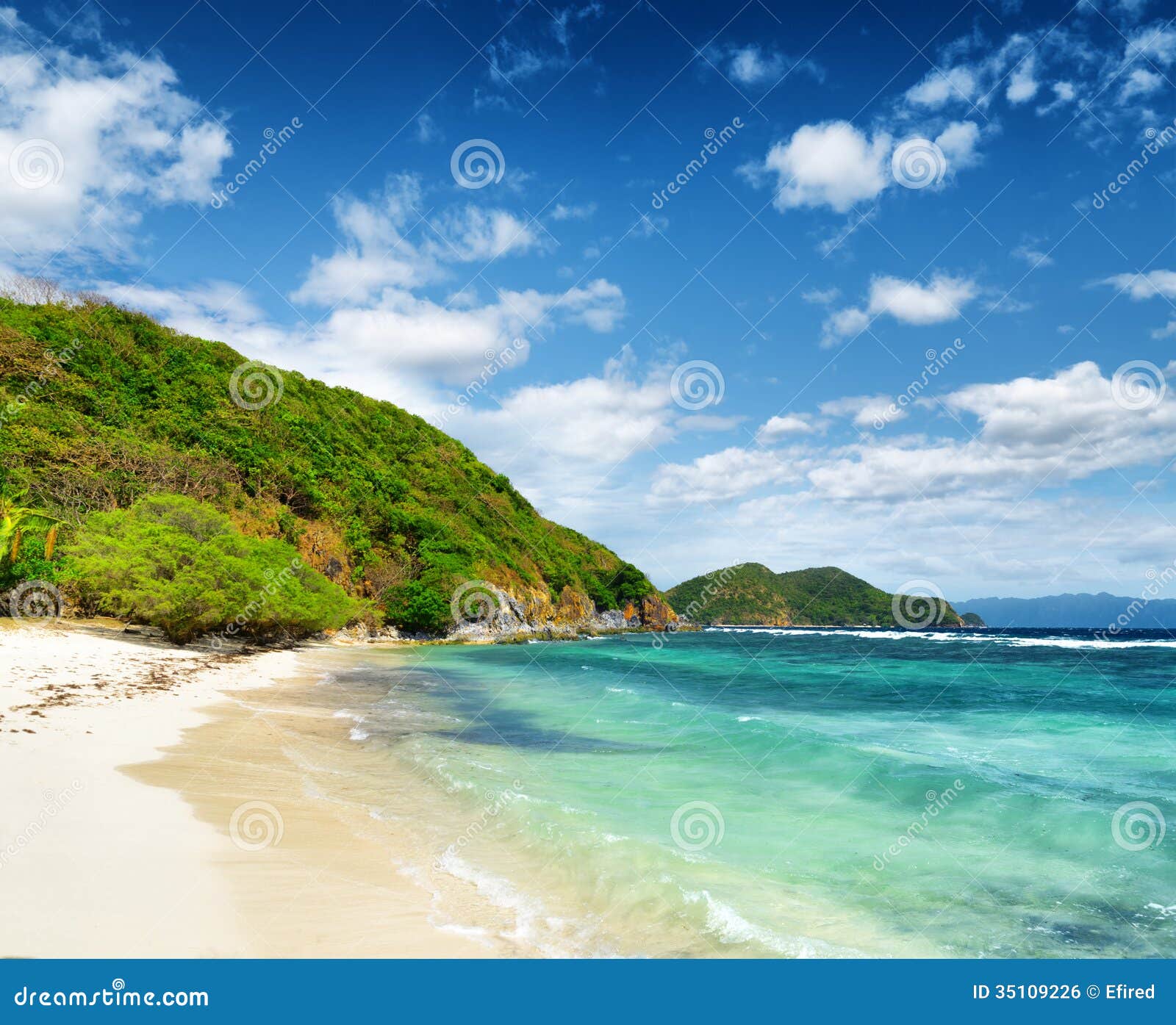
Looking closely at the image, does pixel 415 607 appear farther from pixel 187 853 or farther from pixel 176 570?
pixel 187 853

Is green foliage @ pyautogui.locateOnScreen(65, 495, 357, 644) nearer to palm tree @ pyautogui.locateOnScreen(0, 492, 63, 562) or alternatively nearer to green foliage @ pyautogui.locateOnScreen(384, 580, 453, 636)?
palm tree @ pyautogui.locateOnScreen(0, 492, 63, 562)

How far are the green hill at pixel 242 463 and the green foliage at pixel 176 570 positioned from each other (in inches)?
44.6

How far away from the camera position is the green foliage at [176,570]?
23844 mm

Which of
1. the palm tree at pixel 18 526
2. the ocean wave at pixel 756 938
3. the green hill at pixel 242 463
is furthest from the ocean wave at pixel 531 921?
the green hill at pixel 242 463

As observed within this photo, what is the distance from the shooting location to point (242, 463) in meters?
50.4

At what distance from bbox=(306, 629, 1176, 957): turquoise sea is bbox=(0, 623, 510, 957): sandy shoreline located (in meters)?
0.93

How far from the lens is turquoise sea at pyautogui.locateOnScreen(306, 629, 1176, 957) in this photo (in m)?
6.39

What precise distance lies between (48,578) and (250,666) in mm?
8094

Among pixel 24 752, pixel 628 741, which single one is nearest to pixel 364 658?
pixel 628 741

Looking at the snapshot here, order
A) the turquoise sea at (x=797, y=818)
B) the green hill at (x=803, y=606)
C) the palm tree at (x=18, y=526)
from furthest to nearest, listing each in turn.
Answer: the green hill at (x=803, y=606), the palm tree at (x=18, y=526), the turquoise sea at (x=797, y=818)

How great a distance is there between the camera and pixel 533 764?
1282 cm

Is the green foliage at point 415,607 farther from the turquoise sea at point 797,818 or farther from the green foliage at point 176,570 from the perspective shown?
the turquoise sea at point 797,818

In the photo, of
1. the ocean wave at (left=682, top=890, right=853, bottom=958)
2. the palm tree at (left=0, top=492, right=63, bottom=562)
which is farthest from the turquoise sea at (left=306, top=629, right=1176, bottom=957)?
the palm tree at (left=0, top=492, right=63, bottom=562)

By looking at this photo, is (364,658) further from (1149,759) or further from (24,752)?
(1149,759)
